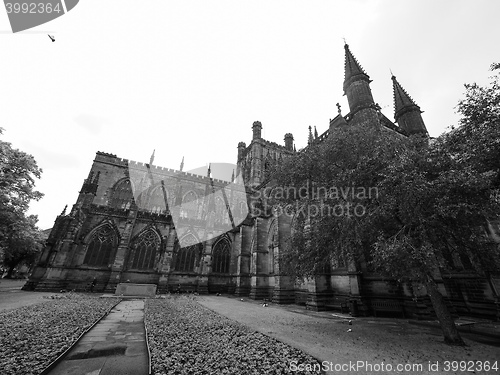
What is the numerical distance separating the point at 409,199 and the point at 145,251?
2482 cm

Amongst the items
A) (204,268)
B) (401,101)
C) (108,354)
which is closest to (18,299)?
(108,354)

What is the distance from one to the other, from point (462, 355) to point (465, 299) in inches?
436

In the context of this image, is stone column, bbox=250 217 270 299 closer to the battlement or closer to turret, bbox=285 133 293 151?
the battlement

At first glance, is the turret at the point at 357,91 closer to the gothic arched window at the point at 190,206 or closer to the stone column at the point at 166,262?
the stone column at the point at 166,262

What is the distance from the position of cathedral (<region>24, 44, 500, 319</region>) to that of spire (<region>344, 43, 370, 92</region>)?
0.12 meters

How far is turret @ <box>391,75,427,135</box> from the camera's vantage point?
72.1ft

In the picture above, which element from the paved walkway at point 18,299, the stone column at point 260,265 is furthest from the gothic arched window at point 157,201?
the stone column at point 260,265

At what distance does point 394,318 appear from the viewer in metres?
11.5

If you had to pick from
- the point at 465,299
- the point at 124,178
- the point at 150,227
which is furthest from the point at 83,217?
the point at 465,299

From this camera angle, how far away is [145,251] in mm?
23828

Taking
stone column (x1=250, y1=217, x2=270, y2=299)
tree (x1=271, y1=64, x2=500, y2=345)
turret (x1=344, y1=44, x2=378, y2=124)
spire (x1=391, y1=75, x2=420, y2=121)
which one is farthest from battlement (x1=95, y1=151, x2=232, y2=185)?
spire (x1=391, y1=75, x2=420, y2=121)

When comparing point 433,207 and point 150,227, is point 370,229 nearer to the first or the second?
point 433,207

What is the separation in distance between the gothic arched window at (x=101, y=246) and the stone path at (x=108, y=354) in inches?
684

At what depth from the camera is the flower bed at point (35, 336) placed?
4242 millimetres
